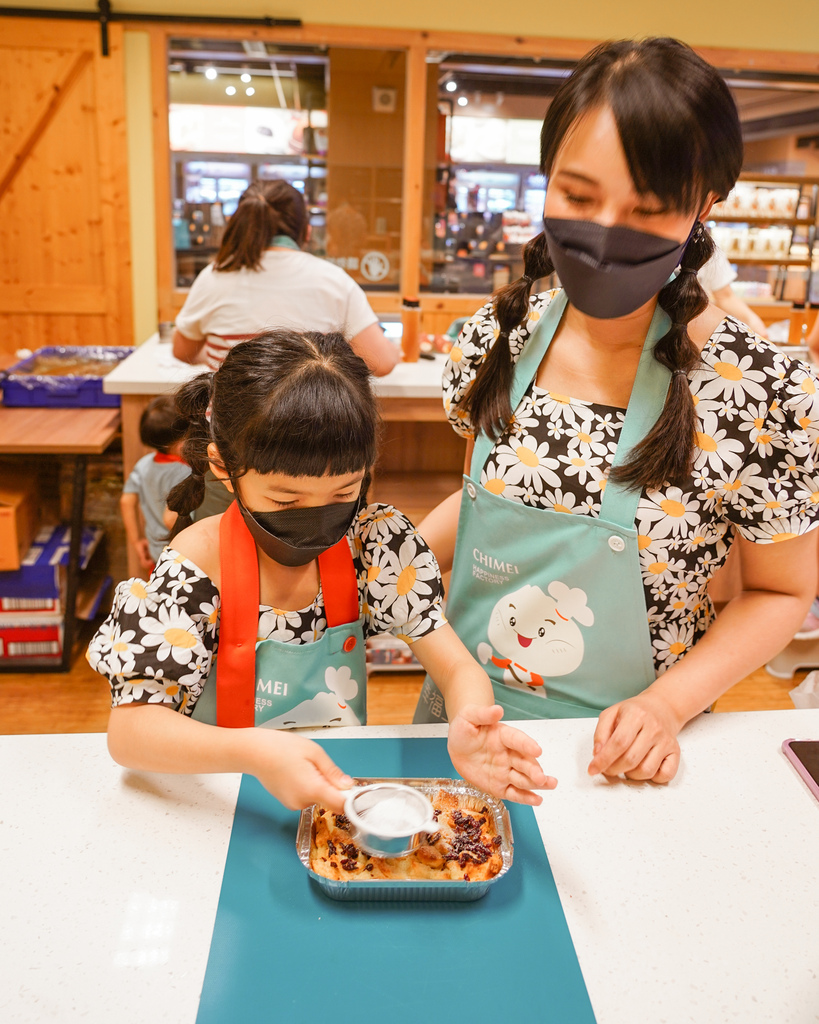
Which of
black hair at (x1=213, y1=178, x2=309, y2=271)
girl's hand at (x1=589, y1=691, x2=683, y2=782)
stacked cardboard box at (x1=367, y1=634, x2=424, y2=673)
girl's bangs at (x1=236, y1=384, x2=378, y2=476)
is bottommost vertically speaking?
stacked cardboard box at (x1=367, y1=634, x2=424, y2=673)

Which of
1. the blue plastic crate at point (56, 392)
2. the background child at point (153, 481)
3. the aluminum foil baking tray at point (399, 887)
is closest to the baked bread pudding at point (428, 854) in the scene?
the aluminum foil baking tray at point (399, 887)

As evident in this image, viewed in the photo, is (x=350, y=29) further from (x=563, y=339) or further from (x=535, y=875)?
(x=535, y=875)

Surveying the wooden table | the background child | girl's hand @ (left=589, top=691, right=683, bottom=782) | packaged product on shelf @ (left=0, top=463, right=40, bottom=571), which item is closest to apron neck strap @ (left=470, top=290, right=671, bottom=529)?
girl's hand @ (left=589, top=691, right=683, bottom=782)

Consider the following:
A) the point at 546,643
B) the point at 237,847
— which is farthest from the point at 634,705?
the point at 237,847

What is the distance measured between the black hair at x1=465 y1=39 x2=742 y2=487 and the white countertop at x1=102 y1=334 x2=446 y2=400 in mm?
1657

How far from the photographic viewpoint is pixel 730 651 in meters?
1.15

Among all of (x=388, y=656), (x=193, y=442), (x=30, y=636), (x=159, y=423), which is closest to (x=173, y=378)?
(x=159, y=423)

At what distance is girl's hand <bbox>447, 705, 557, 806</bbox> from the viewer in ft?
3.07

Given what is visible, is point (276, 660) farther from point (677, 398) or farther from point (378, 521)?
point (677, 398)

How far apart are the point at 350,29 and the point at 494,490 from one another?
4724mm

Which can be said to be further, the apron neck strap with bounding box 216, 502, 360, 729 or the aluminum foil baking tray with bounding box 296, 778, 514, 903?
the apron neck strap with bounding box 216, 502, 360, 729

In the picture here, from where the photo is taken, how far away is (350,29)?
16.3ft

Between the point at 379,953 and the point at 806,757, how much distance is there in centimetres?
66

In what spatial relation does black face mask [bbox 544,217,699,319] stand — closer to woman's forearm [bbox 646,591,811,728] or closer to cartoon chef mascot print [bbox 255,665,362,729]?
woman's forearm [bbox 646,591,811,728]
